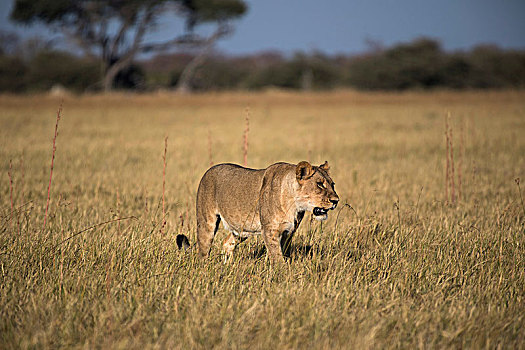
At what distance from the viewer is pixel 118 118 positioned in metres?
22.9

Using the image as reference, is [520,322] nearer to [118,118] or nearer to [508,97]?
[118,118]

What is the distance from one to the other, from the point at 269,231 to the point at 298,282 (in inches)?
19.3

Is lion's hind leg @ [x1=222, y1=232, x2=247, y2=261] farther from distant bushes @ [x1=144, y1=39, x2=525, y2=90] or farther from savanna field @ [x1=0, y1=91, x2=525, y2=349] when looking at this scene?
distant bushes @ [x1=144, y1=39, x2=525, y2=90]

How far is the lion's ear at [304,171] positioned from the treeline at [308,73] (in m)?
39.4

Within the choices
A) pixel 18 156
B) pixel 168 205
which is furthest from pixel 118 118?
pixel 168 205

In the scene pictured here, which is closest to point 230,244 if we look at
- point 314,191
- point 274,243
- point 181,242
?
point 181,242

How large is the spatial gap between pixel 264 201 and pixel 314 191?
0.49 metres

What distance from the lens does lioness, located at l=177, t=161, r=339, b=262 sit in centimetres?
420

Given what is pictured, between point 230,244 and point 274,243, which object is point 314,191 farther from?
point 230,244

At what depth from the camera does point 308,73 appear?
62281 mm

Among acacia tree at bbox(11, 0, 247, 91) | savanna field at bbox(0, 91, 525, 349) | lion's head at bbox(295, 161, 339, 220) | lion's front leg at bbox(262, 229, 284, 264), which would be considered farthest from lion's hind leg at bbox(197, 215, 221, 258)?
acacia tree at bbox(11, 0, 247, 91)

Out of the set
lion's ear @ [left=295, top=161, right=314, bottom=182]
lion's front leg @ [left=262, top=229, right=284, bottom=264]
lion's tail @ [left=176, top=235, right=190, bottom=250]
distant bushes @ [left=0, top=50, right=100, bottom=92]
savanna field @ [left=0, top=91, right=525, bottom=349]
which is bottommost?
savanna field @ [left=0, top=91, right=525, bottom=349]

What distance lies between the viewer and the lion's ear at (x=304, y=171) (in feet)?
13.6

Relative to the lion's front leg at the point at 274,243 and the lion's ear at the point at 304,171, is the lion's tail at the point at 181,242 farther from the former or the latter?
the lion's ear at the point at 304,171
